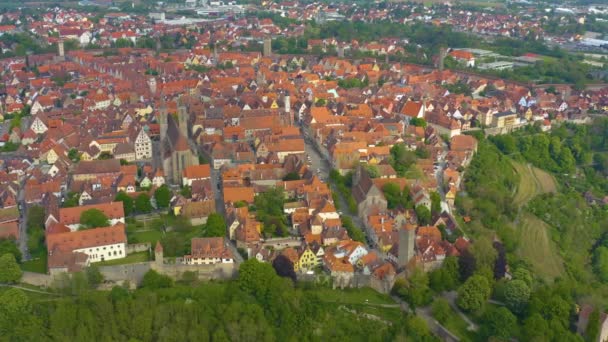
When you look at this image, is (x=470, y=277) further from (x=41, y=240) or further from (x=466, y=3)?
(x=466, y=3)

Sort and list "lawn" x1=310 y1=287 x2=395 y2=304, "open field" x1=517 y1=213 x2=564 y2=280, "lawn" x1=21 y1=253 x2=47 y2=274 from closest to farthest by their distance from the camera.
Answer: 1. "lawn" x1=310 y1=287 x2=395 y2=304
2. "lawn" x1=21 y1=253 x2=47 y2=274
3. "open field" x1=517 y1=213 x2=564 y2=280

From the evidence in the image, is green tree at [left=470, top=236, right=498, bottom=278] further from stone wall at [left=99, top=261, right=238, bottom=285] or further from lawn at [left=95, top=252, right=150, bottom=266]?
lawn at [left=95, top=252, right=150, bottom=266]

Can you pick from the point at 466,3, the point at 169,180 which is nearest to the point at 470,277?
the point at 169,180

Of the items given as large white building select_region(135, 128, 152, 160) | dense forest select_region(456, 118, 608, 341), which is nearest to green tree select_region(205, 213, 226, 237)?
dense forest select_region(456, 118, 608, 341)

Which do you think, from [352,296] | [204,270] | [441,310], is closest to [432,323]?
[441,310]

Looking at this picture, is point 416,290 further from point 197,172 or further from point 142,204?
point 197,172

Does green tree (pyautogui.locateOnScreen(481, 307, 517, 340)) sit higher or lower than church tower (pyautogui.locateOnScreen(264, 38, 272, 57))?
higher
